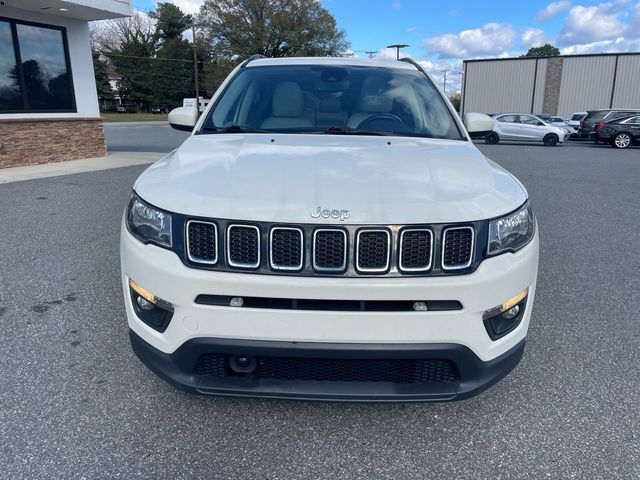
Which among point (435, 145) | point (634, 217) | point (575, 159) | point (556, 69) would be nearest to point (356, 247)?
point (435, 145)

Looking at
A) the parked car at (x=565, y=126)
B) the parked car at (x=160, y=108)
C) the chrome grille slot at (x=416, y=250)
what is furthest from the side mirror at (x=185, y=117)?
the parked car at (x=160, y=108)

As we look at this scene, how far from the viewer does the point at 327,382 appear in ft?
6.39

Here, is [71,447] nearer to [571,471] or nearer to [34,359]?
[34,359]

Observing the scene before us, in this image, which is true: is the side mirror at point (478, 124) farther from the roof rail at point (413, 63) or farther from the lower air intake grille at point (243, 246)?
the lower air intake grille at point (243, 246)

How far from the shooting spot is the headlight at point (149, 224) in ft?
6.48

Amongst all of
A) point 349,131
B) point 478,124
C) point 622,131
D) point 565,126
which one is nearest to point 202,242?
point 349,131

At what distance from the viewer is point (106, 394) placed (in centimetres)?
246

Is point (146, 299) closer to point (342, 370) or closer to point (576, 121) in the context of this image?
point (342, 370)

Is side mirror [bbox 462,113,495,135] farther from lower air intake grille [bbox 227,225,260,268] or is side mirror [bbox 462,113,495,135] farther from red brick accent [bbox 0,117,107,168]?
red brick accent [bbox 0,117,107,168]

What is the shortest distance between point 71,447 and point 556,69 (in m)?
40.9

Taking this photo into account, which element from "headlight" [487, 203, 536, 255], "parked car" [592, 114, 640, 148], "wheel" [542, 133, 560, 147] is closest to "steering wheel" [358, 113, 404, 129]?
"headlight" [487, 203, 536, 255]

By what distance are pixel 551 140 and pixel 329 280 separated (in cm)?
2260

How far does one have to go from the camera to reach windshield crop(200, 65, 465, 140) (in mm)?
3061

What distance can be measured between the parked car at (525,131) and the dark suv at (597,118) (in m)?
1.12
